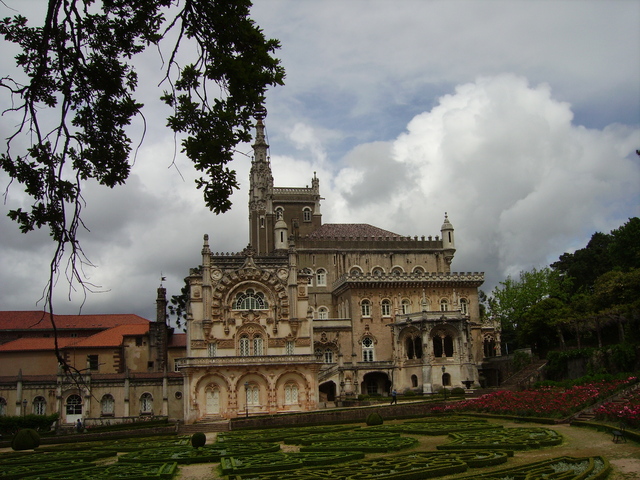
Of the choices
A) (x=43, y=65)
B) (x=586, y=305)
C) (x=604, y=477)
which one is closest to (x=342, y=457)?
(x=604, y=477)

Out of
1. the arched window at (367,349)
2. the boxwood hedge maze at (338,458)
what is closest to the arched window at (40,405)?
the boxwood hedge maze at (338,458)

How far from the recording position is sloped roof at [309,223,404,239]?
69.2 metres

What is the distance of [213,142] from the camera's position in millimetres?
9727

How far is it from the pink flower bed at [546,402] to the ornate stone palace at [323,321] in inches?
611

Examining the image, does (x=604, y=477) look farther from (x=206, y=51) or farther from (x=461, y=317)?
(x=461, y=317)

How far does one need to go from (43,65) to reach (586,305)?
5050cm

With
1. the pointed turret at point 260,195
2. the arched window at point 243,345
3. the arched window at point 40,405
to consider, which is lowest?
the arched window at point 40,405

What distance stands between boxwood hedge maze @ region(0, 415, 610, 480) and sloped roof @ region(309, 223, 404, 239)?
39371mm

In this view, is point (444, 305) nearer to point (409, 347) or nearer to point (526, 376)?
point (409, 347)

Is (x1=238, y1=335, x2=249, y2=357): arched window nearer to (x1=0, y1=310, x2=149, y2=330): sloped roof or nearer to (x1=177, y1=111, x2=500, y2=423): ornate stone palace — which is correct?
(x1=177, y1=111, x2=500, y2=423): ornate stone palace

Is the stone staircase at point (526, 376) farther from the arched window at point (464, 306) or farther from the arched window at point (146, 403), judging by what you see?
the arched window at point (146, 403)

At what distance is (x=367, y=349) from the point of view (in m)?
→ 60.8

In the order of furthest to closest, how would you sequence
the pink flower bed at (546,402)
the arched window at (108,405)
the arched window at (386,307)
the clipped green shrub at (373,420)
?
1. the arched window at (386,307)
2. the arched window at (108,405)
3. the clipped green shrub at (373,420)
4. the pink flower bed at (546,402)

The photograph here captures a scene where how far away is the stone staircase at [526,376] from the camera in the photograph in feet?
157
